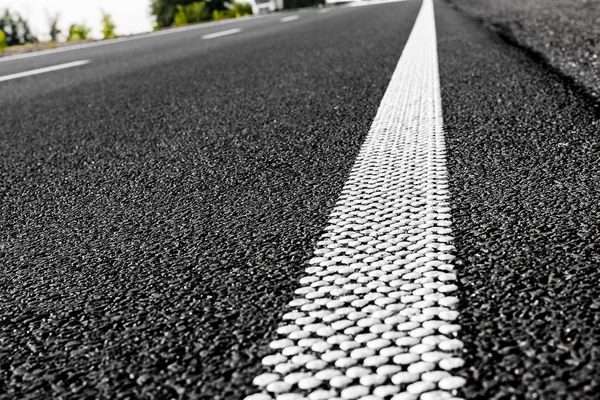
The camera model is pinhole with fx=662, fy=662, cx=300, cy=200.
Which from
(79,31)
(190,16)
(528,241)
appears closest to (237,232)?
(528,241)

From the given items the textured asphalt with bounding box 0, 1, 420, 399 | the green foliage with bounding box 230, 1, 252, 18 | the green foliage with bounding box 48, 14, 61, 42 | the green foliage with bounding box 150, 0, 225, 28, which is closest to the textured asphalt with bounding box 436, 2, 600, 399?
the textured asphalt with bounding box 0, 1, 420, 399

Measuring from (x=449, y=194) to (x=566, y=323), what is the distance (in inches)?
27.9

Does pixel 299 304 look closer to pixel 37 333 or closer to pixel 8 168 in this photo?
pixel 37 333

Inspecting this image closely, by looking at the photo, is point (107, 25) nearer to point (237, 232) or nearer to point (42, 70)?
point (42, 70)

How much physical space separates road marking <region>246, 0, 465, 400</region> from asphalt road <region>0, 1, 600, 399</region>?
0.03 metres

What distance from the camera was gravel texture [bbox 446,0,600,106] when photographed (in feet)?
11.9

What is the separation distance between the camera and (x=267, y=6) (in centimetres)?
3086

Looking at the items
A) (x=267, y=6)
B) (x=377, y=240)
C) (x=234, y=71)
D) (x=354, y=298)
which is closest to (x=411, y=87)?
(x=234, y=71)

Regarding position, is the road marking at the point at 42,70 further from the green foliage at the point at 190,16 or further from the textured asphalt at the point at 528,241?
the green foliage at the point at 190,16

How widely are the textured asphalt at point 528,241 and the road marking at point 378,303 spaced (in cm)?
4

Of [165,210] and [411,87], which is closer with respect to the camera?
[165,210]

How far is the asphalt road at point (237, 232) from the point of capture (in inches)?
37.7

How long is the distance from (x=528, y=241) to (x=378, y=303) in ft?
1.36

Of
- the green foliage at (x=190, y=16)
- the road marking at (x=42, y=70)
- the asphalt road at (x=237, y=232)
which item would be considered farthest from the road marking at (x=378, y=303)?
the green foliage at (x=190, y=16)
